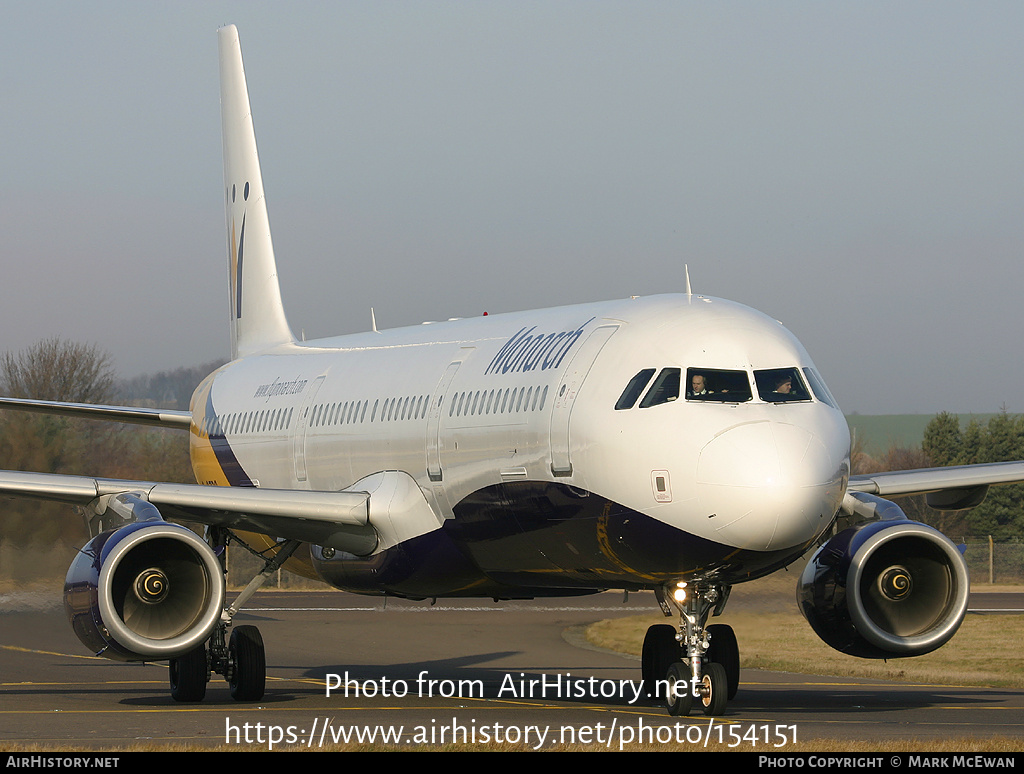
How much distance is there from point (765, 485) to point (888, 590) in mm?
4203

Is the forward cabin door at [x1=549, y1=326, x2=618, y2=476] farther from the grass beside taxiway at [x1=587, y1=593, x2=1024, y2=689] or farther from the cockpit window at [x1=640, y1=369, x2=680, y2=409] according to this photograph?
the grass beside taxiway at [x1=587, y1=593, x2=1024, y2=689]

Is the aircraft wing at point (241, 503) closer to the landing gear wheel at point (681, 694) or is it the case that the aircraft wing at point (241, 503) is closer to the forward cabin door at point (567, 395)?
the forward cabin door at point (567, 395)

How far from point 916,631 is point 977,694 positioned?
3.57m

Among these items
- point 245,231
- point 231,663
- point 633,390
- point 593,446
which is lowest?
point 231,663

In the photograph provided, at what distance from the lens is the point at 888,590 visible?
17375mm

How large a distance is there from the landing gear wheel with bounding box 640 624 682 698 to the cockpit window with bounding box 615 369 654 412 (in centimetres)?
454

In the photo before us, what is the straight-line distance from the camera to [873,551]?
17203 mm

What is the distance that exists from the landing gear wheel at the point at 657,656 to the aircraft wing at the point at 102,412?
912cm

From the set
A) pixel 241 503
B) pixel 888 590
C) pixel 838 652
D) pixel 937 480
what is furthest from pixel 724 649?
pixel 838 652

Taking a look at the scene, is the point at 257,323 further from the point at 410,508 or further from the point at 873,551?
the point at 873,551

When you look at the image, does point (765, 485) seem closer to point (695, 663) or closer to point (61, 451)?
point (695, 663)

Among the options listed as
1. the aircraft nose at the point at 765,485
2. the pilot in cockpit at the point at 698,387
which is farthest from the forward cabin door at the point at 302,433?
the aircraft nose at the point at 765,485
